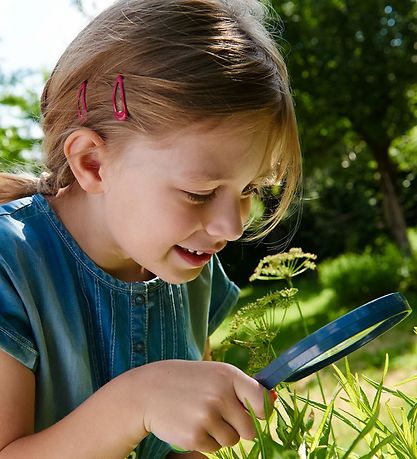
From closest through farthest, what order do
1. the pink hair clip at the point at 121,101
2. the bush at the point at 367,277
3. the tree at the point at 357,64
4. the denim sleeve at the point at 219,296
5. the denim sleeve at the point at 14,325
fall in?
the denim sleeve at the point at 14,325, the pink hair clip at the point at 121,101, the denim sleeve at the point at 219,296, the bush at the point at 367,277, the tree at the point at 357,64

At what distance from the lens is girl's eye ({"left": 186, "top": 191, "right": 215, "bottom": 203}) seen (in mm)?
812

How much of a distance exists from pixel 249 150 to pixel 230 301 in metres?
0.48

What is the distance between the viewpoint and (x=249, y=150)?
83cm

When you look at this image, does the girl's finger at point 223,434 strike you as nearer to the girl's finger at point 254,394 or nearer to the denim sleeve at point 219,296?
the girl's finger at point 254,394

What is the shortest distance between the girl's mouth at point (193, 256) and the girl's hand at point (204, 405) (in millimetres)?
250

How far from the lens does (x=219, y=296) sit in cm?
125

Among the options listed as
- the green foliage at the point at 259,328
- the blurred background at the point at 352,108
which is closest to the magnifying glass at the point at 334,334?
the green foliage at the point at 259,328

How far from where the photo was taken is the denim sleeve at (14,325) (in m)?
0.78

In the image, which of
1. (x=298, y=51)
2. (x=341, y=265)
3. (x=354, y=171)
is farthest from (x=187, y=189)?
(x=354, y=171)

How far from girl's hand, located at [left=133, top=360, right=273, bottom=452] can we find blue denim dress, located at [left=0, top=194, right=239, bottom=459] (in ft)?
0.80

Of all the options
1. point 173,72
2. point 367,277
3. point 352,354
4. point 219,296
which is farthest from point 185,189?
point 367,277

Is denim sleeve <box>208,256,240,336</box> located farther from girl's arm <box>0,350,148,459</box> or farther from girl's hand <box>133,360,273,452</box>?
girl's hand <box>133,360,273,452</box>

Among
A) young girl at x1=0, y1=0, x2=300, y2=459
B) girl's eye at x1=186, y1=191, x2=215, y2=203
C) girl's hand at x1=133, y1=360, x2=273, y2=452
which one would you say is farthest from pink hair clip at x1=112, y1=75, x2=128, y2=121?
girl's hand at x1=133, y1=360, x2=273, y2=452

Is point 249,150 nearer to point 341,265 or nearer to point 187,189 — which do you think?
point 187,189
